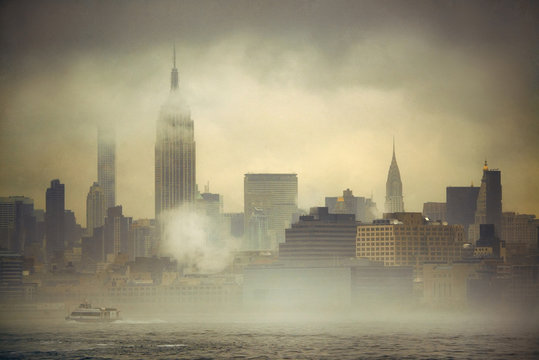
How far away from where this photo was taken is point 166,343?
13900 centimetres

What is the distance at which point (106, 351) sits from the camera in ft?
409

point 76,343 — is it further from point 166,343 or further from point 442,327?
point 442,327

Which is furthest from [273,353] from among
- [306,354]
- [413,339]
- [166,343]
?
[413,339]

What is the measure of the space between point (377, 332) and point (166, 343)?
1549 inches

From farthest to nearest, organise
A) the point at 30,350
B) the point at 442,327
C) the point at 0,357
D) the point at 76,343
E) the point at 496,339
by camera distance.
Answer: the point at 442,327
the point at 496,339
the point at 76,343
the point at 30,350
the point at 0,357

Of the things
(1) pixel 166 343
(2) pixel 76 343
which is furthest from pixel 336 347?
(2) pixel 76 343

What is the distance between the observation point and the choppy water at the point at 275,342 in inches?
4751

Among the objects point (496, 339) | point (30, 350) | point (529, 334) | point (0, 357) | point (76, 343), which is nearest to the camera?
point (0, 357)

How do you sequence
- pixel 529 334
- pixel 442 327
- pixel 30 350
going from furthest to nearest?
pixel 442 327
pixel 529 334
pixel 30 350

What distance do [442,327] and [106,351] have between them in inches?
2914

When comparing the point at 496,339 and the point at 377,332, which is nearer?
the point at 496,339

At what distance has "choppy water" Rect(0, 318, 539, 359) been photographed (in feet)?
396

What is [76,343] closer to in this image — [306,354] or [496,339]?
[306,354]

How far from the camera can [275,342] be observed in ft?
462
